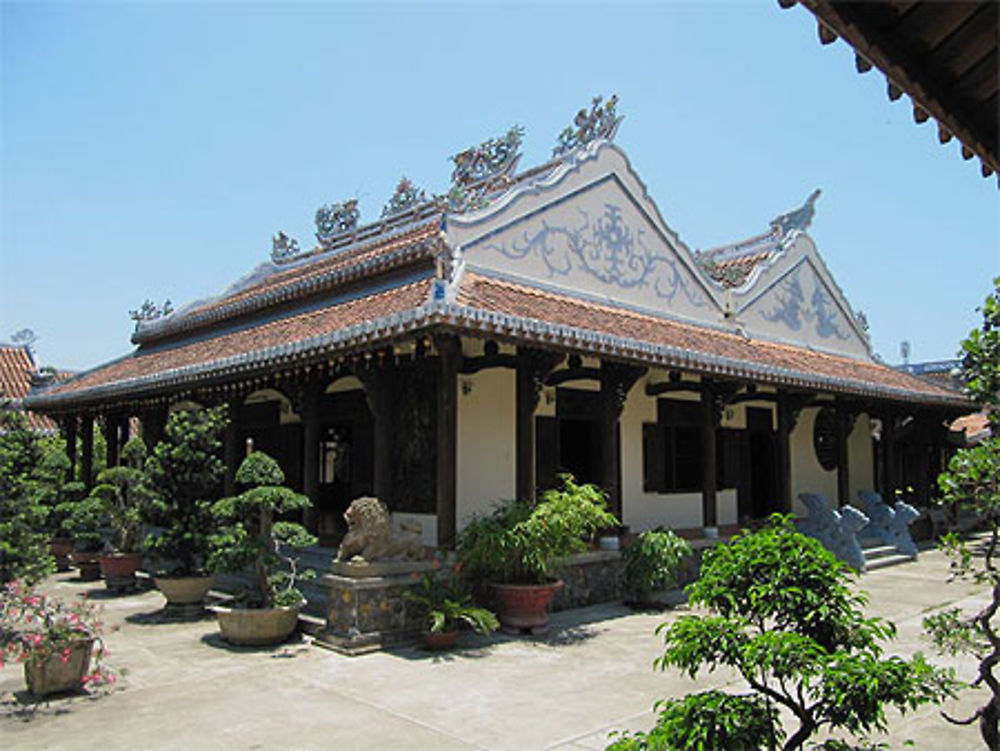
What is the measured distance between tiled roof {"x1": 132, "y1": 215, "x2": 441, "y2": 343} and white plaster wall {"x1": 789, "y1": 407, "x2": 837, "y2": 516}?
27.0 ft

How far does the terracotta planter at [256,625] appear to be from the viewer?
7309 millimetres

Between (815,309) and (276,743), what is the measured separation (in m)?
14.8

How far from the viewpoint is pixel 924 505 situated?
59.6ft

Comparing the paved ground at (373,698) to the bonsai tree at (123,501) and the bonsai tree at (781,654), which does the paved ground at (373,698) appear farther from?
the bonsai tree at (123,501)

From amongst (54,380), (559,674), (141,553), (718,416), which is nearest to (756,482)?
(718,416)

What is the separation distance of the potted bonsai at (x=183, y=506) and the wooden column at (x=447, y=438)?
8.87 ft

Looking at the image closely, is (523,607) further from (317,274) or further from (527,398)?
(317,274)

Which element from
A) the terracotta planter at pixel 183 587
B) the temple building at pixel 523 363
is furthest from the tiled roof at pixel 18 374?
the terracotta planter at pixel 183 587

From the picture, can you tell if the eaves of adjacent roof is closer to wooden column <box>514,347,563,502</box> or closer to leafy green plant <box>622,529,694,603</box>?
wooden column <box>514,347,563,502</box>

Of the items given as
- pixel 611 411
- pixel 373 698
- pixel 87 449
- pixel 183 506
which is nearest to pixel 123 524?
pixel 183 506

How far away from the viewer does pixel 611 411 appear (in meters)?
9.85

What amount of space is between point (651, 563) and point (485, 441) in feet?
7.86

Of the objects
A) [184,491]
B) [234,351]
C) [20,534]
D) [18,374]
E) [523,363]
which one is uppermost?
[18,374]

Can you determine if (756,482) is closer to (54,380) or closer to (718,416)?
(718,416)
